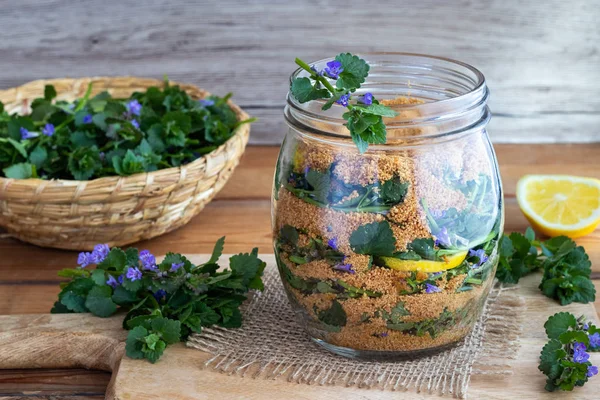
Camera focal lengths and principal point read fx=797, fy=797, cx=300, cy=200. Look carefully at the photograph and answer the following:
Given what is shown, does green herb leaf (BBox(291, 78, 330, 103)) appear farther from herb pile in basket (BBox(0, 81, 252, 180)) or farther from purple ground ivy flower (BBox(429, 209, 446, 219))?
herb pile in basket (BBox(0, 81, 252, 180))

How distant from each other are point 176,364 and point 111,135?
47 centimetres

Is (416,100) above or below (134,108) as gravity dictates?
above

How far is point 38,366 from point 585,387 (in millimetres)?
586

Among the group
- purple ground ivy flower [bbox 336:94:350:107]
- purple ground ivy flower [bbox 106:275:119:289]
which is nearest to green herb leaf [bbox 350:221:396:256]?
purple ground ivy flower [bbox 336:94:350:107]

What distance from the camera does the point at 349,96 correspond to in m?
0.73

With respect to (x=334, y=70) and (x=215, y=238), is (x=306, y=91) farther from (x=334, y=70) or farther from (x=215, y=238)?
(x=215, y=238)

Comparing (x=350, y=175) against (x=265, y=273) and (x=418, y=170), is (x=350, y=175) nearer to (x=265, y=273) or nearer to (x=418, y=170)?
(x=418, y=170)

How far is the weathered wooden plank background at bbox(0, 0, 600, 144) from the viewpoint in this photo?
4.87ft

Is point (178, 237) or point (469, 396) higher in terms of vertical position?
point (469, 396)

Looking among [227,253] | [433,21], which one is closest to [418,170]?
[227,253]

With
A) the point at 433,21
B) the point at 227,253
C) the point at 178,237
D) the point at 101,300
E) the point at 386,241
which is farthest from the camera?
the point at 433,21

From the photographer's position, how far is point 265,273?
1015 millimetres

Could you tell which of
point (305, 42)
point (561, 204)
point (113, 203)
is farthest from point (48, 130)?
point (561, 204)

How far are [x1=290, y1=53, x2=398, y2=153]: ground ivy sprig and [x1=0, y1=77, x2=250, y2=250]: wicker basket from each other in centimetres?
39
